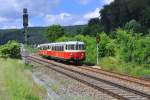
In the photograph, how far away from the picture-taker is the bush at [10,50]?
6806cm

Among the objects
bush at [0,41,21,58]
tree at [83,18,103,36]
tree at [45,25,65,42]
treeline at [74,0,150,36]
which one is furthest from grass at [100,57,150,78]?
tree at [45,25,65,42]

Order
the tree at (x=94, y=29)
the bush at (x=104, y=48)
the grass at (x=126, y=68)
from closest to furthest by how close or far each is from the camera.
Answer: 1. the grass at (x=126, y=68)
2. the bush at (x=104, y=48)
3. the tree at (x=94, y=29)

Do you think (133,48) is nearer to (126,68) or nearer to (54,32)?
(126,68)

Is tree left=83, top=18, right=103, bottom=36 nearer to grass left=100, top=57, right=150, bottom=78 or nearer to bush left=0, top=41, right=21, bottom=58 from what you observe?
bush left=0, top=41, right=21, bottom=58

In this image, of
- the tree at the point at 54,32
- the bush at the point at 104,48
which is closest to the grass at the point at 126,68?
the bush at the point at 104,48

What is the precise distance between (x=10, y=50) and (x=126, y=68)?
32973 millimetres

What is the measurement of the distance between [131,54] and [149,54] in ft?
8.38

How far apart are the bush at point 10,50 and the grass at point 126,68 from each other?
80.8 ft

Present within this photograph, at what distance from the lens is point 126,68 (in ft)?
128

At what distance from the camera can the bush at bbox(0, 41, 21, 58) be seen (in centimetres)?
6806

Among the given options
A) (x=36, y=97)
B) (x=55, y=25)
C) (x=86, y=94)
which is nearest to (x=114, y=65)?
(x=86, y=94)

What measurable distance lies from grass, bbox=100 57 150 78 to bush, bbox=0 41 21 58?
2463 cm

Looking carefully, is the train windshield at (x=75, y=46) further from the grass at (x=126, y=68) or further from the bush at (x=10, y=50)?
the bush at (x=10, y=50)

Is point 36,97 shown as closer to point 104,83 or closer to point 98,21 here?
point 104,83
